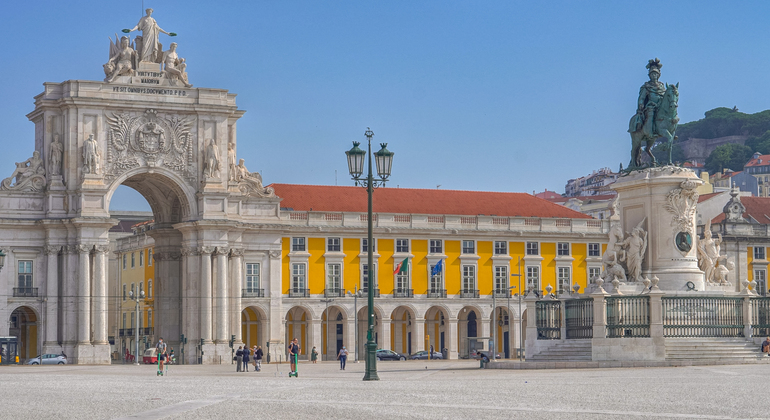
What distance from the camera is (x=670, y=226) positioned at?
39125mm

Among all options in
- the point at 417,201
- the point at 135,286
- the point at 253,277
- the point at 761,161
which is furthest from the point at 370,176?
the point at 761,161

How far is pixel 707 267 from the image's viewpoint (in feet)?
132

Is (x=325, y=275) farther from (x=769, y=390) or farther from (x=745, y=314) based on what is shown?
(x=769, y=390)

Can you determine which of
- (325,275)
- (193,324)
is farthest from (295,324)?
(193,324)

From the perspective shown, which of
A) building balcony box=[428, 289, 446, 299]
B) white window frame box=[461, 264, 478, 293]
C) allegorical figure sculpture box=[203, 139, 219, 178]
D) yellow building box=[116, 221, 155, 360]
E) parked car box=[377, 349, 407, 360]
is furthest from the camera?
yellow building box=[116, 221, 155, 360]

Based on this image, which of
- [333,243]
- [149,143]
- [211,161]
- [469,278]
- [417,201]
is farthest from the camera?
[417,201]

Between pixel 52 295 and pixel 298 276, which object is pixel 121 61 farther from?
pixel 298 276

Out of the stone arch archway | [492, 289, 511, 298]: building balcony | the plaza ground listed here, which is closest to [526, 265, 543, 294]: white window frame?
[492, 289, 511, 298]: building balcony

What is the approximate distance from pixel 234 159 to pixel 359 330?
626 inches

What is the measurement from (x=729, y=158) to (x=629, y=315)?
158 m

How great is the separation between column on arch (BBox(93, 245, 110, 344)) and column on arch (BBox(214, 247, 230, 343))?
634 cm

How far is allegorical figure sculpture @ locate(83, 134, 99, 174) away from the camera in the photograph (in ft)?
234

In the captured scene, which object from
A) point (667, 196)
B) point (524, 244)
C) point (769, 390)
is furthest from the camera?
point (524, 244)

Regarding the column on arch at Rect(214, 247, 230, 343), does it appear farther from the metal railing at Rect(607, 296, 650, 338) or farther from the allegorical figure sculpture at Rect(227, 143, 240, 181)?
the metal railing at Rect(607, 296, 650, 338)
